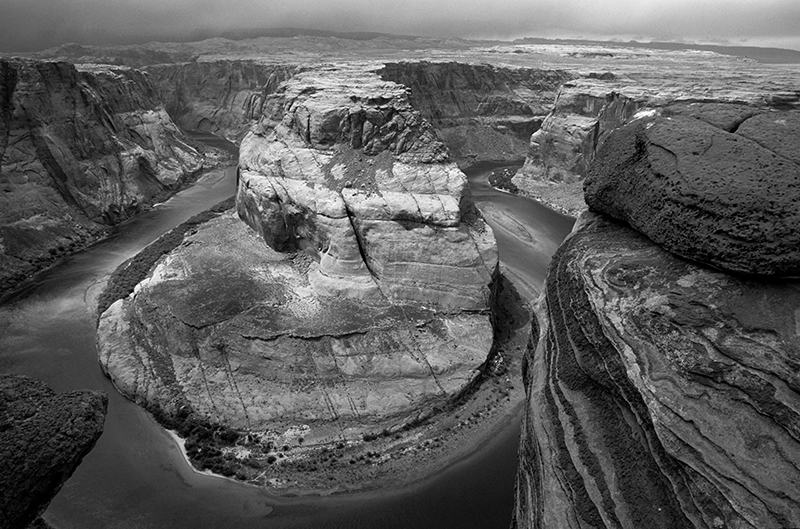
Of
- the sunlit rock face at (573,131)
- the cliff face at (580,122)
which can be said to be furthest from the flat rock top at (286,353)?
the sunlit rock face at (573,131)

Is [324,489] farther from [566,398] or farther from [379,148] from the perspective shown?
[379,148]

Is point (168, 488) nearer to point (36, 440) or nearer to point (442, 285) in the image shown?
point (36, 440)

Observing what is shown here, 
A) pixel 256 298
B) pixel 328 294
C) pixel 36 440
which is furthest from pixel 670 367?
pixel 256 298

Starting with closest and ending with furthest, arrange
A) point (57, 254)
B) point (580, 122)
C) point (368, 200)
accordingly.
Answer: point (368, 200), point (57, 254), point (580, 122)

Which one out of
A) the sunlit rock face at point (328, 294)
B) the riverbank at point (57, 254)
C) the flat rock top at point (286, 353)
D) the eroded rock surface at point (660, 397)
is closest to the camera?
the eroded rock surface at point (660, 397)

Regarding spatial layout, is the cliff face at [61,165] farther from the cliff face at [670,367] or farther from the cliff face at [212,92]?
the cliff face at [670,367]

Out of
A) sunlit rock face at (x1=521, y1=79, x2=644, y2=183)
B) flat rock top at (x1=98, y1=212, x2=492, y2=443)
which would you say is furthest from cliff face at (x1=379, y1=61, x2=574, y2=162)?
flat rock top at (x1=98, y1=212, x2=492, y2=443)

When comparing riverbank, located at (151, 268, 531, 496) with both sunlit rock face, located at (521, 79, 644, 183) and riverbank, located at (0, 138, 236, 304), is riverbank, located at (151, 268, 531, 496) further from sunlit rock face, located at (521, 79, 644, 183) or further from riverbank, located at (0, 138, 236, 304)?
sunlit rock face, located at (521, 79, 644, 183)
